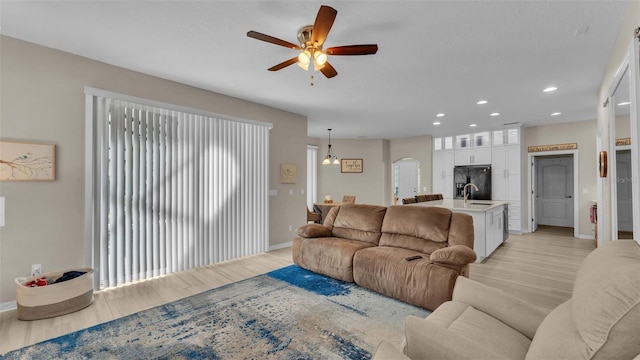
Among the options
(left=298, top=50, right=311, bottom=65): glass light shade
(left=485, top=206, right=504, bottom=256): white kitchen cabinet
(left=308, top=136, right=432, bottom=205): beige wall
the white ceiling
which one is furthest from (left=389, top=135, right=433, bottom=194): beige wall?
(left=298, top=50, right=311, bottom=65): glass light shade

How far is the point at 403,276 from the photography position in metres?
2.91

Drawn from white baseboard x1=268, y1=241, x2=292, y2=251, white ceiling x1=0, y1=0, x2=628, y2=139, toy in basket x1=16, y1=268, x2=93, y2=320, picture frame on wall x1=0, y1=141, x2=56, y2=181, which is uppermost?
white ceiling x1=0, y1=0, x2=628, y2=139

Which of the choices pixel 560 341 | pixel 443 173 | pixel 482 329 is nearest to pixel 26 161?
pixel 482 329

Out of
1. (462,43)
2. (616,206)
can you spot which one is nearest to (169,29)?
(462,43)

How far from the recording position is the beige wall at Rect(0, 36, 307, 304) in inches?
109

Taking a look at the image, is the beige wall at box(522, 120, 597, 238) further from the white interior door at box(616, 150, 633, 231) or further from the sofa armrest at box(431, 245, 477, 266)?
the sofa armrest at box(431, 245, 477, 266)

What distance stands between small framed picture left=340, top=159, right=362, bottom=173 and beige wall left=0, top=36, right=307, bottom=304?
6508mm

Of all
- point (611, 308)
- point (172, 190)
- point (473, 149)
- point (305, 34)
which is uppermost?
point (305, 34)

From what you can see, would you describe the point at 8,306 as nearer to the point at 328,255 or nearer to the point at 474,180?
the point at 328,255

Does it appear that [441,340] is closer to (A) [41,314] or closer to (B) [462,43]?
(B) [462,43]

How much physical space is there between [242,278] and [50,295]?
1913mm

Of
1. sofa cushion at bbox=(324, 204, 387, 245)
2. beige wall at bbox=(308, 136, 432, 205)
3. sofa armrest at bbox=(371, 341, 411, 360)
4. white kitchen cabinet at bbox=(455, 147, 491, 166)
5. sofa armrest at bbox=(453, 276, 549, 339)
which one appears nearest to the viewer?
sofa armrest at bbox=(371, 341, 411, 360)

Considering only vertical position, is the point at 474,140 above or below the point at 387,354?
above

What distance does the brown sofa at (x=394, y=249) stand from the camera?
2.73m
